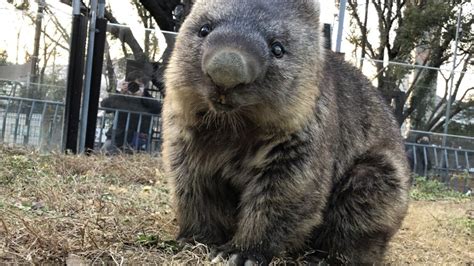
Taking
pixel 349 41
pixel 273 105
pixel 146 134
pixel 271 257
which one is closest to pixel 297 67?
pixel 273 105

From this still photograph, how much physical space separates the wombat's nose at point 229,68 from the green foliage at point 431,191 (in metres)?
6.27

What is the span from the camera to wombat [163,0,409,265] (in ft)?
9.39

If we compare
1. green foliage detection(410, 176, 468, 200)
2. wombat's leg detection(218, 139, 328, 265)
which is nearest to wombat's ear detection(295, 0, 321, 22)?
wombat's leg detection(218, 139, 328, 265)

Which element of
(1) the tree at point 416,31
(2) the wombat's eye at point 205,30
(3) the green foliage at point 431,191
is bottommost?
(3) the green foliage at point 431,191

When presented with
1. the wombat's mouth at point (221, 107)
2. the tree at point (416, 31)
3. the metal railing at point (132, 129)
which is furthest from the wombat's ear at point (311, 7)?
the tree at point (416, 31)

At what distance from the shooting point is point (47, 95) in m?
7.93

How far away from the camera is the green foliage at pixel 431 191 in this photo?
8.82m

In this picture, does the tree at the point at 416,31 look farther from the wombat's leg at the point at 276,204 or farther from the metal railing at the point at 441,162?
the wombat's leg at the point at 276,204

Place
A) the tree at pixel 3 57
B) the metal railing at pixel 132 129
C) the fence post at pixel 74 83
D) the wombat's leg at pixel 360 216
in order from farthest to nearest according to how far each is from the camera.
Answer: the metal railing at pixel 132 129, the fence post at pixel 74 83, the tree at pixel 3 57, the wombat's leg at pixel 360 216

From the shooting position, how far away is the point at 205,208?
3.36 meters

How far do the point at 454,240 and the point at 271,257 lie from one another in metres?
2.83

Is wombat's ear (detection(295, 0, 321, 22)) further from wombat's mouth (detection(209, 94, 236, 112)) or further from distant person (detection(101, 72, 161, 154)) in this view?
distant person (detection(101, 72, 161, 154))

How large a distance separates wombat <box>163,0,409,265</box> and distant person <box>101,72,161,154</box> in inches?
→ 235

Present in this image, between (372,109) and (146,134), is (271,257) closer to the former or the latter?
(372,109)
